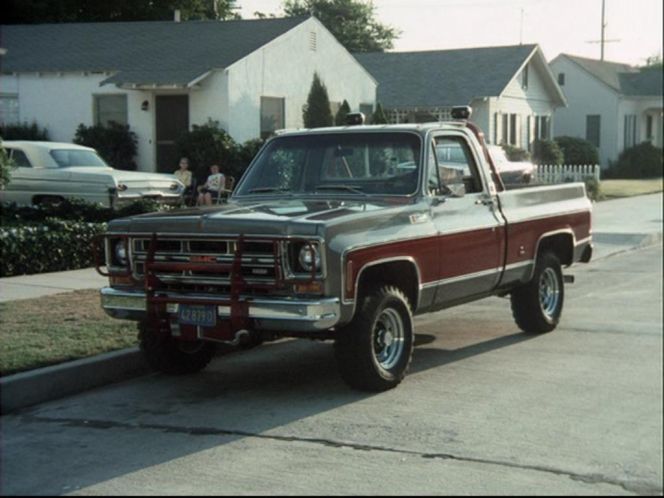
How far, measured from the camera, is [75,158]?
20688mm

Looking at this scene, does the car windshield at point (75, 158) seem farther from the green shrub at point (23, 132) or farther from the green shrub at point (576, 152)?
the green shrub at point (576, 152)

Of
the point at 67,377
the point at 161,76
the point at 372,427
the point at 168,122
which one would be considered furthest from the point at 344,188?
the point at 168,122

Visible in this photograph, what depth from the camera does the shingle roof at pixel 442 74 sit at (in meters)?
37.8

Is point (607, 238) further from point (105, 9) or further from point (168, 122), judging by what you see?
point (105, 9)

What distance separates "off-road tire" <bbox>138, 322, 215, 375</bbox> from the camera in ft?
27.3

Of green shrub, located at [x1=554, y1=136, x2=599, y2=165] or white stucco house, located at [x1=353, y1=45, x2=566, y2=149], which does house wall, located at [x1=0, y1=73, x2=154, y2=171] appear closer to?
white stucco house, located at [x1=353, y1=45, x2=566, y2=149]

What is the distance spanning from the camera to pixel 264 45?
1049 inches

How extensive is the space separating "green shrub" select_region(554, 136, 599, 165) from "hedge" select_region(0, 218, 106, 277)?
107 feet

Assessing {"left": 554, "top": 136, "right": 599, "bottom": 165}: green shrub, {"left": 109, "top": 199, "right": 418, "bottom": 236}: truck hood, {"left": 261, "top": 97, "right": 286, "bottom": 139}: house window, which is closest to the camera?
{"left": 109, "top": 199, "right": 418, "bottom": 236}: truck hood

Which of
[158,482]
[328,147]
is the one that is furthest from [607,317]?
[158,482]

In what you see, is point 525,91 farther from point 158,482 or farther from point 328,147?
point 158,482

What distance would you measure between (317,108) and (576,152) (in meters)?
19.4

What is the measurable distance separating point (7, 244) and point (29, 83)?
15.1m

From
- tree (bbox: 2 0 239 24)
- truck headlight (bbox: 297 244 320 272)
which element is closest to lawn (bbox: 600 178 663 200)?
tree (bbox: 2 0 239 24)
